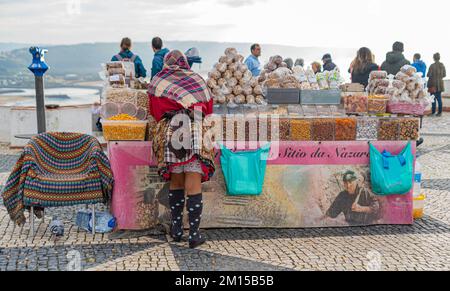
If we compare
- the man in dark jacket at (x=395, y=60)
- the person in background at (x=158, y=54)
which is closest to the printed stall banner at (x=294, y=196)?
the person in background at (x=158, y=54)

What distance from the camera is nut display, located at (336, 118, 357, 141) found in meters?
5.16

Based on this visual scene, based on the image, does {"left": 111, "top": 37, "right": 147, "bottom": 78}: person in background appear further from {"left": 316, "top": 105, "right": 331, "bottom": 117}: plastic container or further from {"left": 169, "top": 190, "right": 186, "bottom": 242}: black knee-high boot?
{"left": 169, "top": 190, "right": 186, "bottom": 242}: black knee-high boot

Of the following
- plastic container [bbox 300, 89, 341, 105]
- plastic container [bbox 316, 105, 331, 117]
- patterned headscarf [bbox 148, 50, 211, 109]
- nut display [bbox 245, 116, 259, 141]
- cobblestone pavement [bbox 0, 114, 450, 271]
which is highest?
patterned headscarf [bbox 148, 50, 211, 109]

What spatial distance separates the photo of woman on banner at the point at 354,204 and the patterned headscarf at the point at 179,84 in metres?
1.50

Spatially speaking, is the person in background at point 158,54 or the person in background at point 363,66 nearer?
the person in background at point 158,54

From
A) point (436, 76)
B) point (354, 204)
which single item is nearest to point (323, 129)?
point (354, 204)

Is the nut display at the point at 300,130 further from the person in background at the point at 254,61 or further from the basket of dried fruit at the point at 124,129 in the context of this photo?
the person in background at the point at 254,61

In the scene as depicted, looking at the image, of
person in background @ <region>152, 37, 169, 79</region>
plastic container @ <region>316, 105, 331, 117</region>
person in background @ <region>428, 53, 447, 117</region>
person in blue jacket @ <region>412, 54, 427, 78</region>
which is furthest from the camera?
person in background @ <region>428, 53, 447, 117</region>

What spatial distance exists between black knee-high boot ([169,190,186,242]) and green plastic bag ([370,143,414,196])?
1.70 metres

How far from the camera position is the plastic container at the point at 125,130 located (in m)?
4.88

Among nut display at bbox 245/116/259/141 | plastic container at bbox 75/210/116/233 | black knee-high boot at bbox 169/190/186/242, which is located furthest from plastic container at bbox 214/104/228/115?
plastic container at bbox 75/210/116/233

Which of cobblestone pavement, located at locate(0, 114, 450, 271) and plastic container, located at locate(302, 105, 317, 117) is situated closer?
cobblestone pavement, located at locate(0, 114, 450, 271)

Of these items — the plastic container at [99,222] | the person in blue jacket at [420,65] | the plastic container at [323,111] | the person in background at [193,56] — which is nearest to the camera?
the plastic container at [99,222]
